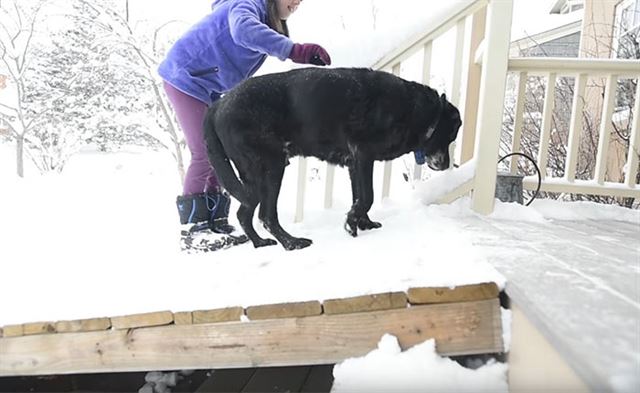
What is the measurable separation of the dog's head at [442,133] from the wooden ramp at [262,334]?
1.18 m

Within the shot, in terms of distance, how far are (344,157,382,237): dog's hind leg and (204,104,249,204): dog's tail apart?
53cm

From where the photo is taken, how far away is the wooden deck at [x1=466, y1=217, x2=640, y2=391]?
699 mm

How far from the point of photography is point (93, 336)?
1360 mm

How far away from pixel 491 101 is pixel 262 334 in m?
1.67

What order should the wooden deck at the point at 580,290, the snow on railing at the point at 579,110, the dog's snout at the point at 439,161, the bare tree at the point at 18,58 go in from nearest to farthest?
the wooden deck at the point at 580,290
the dog's snout at the point at 439,161
the snow on railing at the point at 579,110
the bare tree at the point at 18,58

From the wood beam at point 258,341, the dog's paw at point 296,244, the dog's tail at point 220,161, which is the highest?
the dog's tail at point 220,161

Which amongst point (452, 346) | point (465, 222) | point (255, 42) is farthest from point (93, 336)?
point (465, 222)

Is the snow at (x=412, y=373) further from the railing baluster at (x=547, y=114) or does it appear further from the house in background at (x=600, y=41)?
the house in background at (x=600, y=41)

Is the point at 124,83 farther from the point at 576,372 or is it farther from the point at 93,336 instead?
the point at 576,372

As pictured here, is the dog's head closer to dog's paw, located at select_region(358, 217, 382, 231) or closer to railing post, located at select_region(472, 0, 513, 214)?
railing post, located at select_region(472, 0, 513, 214)

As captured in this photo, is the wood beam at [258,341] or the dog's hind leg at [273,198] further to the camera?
the dog's hind leg at [273,198]

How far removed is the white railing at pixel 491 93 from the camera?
6.95ft

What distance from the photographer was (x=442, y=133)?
2160mm

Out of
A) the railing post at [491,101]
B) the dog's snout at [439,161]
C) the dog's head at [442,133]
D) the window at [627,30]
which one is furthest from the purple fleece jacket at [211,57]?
the window at [627,30]
